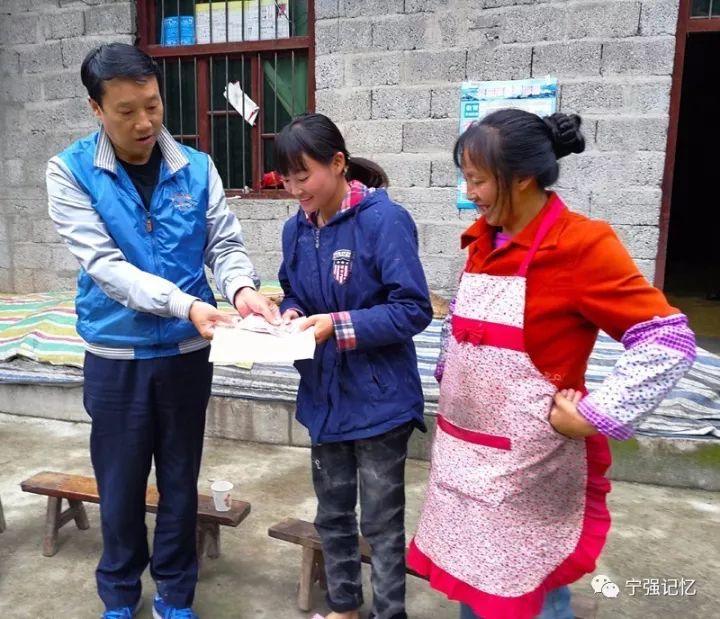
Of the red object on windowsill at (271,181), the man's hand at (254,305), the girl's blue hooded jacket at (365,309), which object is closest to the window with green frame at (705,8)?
the red object on windowsill at (271,181)

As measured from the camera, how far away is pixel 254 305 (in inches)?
76.8

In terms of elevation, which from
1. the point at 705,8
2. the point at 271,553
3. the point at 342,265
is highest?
the point at 705,8

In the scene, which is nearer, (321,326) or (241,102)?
(321,326)

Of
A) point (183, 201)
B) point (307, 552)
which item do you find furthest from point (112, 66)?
point (307, 552)

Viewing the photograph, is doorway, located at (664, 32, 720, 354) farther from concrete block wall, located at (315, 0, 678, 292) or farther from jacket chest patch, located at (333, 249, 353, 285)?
jacket chest patch, located at (333, 249, 353, 285)

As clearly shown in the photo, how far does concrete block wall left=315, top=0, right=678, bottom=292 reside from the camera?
466 centimetres

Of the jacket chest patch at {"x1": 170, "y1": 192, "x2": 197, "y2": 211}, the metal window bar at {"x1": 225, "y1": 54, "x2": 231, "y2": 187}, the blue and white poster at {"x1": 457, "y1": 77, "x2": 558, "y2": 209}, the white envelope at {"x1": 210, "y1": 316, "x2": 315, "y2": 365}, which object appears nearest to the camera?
the white envelope at {"x1": 210, "y1": 316, "x2": 315, "y2": 365}

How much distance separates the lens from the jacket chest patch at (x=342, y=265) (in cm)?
189

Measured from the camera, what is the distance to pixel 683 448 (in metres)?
3.35

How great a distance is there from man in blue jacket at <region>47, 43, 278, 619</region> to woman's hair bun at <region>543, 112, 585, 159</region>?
2.87ft

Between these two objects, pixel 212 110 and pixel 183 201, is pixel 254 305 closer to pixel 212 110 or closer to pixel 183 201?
pixel 183 201

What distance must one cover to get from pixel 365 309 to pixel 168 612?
49.8 inches

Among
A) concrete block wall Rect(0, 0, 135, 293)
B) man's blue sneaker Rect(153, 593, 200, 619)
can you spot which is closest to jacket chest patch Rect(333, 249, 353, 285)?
man's blue sneaker Rect(153, 593, 200, 619)

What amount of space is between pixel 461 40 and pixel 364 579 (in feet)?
13.1
